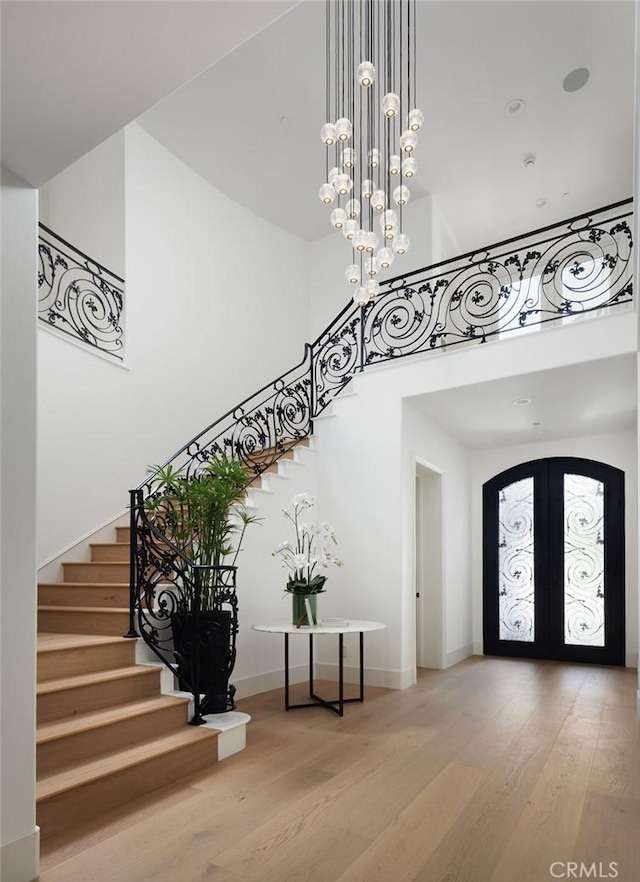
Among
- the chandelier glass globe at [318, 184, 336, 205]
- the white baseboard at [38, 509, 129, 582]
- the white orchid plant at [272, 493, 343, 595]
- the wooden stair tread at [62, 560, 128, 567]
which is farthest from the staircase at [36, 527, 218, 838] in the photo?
the chandelier glass globe at [318, 184, 336, 205]

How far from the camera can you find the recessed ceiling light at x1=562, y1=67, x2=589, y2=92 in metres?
6.47

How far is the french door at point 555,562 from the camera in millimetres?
7609

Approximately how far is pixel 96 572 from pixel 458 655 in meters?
4.56

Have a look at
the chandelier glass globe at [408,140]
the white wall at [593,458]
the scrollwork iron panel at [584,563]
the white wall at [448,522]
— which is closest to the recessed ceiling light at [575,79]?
the chandelier glass globe at [408,140]

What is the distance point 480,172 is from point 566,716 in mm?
6579

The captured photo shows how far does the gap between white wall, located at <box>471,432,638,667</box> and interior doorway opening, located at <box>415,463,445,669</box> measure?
1.32 metres

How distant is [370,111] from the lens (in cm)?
666

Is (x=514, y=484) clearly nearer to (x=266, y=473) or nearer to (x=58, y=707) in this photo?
(x=266, y=473)

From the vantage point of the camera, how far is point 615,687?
20.3 ft

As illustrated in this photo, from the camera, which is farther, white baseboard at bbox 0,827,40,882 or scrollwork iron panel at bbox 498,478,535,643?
scrollwork iron panel at bbox 498,478,535,643

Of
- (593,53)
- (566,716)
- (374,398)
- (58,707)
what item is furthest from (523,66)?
(58,707)

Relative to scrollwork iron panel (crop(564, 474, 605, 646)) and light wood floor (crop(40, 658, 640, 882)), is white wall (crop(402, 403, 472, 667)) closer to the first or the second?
scrollwork iron panel (crop(564, 474, 605, 646))

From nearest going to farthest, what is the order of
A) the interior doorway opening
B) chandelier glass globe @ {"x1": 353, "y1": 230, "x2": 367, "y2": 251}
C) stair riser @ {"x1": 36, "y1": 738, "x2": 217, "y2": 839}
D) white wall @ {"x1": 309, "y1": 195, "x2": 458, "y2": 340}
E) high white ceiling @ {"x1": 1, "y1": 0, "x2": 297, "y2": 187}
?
high white ceiling @ {"x1": 1, "y1": 0, "x2": 297, "y2": 187} < stair riser @ {"x1": 36, "y1": 738, "x2": 217, "y2": 839} < chandelier glass globe @ {"x1": 353, "y1": 230, "x2": 367, "y2": 251} < the interior doorway opening < white wall @ {"x1": 309, "y1": 195, "x2": 458, "y2": 340}

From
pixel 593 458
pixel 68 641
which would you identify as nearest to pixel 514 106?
pixel 593 458
